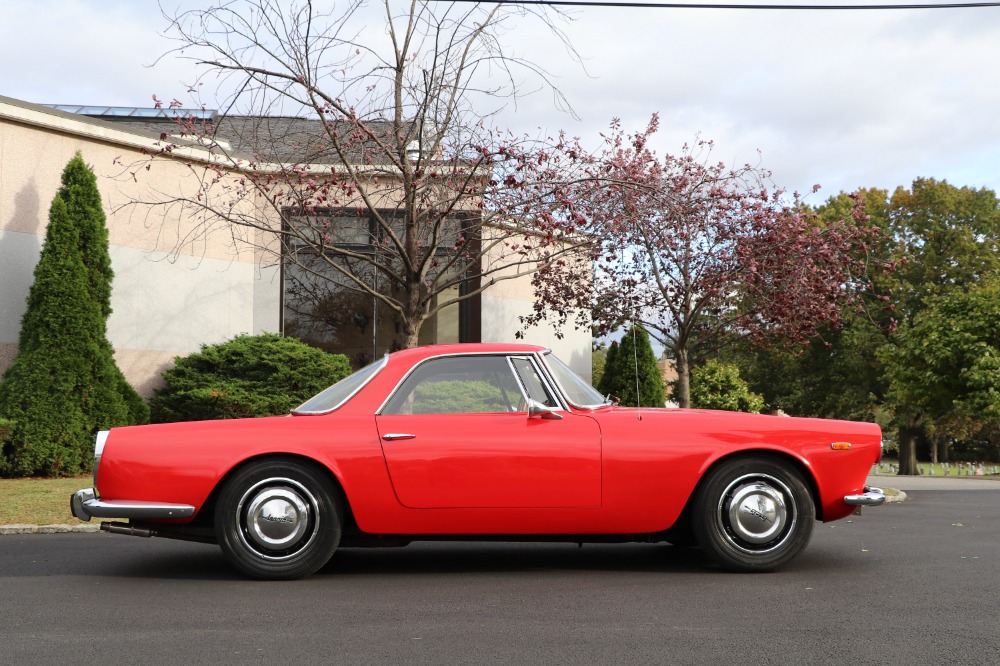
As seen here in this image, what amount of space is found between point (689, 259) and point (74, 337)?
10.1 meters

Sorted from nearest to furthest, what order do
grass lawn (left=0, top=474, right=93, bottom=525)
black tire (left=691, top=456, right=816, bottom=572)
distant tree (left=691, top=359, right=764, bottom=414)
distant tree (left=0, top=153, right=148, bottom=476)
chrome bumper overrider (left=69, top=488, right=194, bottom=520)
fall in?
chrome bumper overrider (left=69, top=488, right=194, bottom=520) < black tire (left=691, top=456, right=816, bottom=572) < grass lawn (left=0, top=474, right=93, bottom=525) < distant tree (left=0, top=153, right=148, bottom=476) < distant tree (left=691, top=359, right=764, bottom=414)

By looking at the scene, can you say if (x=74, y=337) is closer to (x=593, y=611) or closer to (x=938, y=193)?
(x=593, y=611)

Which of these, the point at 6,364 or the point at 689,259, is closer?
the point at 6,364

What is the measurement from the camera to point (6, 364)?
599 inches

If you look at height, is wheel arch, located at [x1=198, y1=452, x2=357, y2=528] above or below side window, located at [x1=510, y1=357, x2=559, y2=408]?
below

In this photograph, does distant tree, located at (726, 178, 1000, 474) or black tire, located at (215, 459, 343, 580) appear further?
distant tree, located at (726, 178, 1000, 474)

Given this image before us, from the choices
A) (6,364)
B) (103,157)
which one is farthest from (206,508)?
(103,157)

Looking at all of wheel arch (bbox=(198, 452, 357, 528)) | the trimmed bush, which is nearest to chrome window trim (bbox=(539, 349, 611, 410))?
wheel arch (bbox=(198, 452, 357, 528))

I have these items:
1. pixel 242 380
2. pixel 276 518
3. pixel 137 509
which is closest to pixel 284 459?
pixel 276 518

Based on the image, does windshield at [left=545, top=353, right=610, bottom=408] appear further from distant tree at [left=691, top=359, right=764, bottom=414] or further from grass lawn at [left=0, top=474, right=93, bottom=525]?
distant tree at [left=691, top=359, right=764, bottom=414]

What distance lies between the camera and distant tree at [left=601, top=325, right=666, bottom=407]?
2005 centimetres

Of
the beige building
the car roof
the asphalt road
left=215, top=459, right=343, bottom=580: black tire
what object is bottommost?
the asphalt road

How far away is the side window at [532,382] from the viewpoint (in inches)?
261

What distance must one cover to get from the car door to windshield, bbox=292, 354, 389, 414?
0.26 metres
